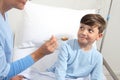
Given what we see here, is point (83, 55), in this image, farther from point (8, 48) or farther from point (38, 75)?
point (8, 48)

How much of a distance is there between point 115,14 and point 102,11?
157 mm

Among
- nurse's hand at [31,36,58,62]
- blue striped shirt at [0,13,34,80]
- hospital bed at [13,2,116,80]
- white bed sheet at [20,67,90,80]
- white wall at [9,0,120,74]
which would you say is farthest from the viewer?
white wall at [9,0,120,74]

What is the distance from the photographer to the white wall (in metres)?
2.48

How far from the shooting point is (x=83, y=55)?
1909 mm

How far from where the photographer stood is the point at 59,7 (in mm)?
2508

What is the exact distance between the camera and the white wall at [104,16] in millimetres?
2479

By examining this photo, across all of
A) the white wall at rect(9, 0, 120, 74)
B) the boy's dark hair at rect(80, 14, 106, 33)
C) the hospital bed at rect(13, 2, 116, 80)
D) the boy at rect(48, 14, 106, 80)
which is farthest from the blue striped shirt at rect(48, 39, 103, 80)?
the white wall at rect(9, 0, 120, 74)

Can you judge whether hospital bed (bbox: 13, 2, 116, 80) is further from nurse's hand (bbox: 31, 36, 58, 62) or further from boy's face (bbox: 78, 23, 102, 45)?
nurse's hand (bbox: 31, 36, 58, 62)

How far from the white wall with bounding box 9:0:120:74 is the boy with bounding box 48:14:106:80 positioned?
65cm

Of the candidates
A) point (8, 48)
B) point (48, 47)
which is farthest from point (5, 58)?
point (48, 47)

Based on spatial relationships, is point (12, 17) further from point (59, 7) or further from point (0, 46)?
point (0, 46)

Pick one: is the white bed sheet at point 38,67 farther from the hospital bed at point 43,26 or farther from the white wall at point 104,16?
the white wall at point 104,16

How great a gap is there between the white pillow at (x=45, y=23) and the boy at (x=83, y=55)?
12.4 inches

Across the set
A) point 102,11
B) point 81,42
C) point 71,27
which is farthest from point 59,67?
point 102,11
